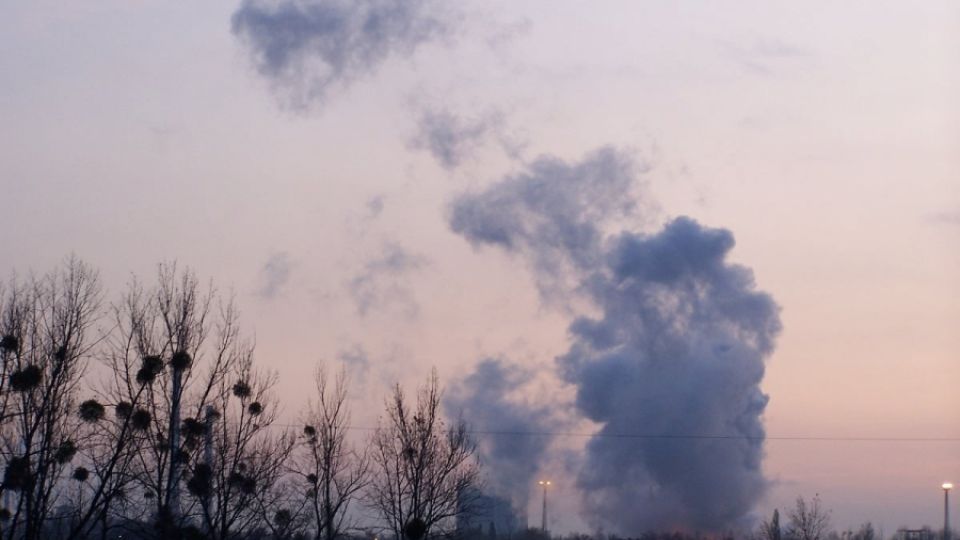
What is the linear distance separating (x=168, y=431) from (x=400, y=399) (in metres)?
12.4

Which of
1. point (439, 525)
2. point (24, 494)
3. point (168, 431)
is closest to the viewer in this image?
point (24, 494)

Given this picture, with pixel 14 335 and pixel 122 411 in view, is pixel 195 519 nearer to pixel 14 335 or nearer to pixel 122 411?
pixel 122 411

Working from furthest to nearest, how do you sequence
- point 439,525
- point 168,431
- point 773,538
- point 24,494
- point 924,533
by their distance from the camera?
point 924,533 < point 773,538 < point 439,525 < point 168,431 < point 24,494

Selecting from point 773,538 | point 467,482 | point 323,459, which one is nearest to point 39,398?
point 323,459

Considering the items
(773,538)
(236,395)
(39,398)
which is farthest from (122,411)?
(773,538)

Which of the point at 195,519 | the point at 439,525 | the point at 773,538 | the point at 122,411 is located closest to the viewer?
the point at 122,411

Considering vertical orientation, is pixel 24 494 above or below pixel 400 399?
below

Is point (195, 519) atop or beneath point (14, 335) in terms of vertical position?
beneath

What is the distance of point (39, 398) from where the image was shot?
92.7 ft

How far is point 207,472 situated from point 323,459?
395 inches

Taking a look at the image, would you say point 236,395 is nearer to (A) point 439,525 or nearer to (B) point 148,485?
(B) point 148,485

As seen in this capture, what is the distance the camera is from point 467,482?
40531 millimetres

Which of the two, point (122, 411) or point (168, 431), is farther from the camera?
point (168, 431)

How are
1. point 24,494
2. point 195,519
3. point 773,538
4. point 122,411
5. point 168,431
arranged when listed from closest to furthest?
point 24,494 < point 122,411 < point 168,431 < point 195,519 < point 773,538
